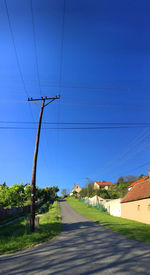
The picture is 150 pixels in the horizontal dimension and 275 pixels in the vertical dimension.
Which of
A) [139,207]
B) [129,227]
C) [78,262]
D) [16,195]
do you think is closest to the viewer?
[78,262]

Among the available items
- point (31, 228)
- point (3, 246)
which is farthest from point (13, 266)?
point (31, 228)

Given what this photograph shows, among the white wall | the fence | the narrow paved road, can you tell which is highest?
the narrow paved road

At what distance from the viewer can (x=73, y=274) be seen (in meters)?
4.29

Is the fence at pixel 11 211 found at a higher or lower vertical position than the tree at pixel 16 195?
lower

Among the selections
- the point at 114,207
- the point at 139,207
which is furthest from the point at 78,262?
the point at 114,207

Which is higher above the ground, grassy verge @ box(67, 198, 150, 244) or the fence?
grassy verge @ box(67, 198, 150, 244)

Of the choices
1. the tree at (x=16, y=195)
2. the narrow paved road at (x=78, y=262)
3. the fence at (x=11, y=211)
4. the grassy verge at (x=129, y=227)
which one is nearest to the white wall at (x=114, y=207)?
the grassy verge at (x=129, y=227)

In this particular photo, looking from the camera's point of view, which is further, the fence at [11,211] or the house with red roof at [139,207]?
the fence at [11,211]

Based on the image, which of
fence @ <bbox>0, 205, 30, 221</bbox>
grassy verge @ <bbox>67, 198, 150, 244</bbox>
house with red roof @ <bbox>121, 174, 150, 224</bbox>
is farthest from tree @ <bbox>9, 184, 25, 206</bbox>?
house with red roof @ <bbox>121, 174, 150, 224</bbox>

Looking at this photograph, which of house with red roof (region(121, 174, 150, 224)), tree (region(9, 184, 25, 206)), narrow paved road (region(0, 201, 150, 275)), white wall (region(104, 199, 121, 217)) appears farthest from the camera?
tree (region(9, 184, 25, 206))

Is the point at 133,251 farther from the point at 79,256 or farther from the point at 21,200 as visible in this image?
the point at 21,200

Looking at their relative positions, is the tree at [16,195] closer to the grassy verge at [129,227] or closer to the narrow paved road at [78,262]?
the grassy verge at [129,227]

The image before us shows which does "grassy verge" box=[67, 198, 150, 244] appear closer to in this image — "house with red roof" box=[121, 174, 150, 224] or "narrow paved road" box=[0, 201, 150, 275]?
"house with red roof" box=[121, 174, 150, 224]

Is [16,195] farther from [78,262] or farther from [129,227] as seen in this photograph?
[78,262]
